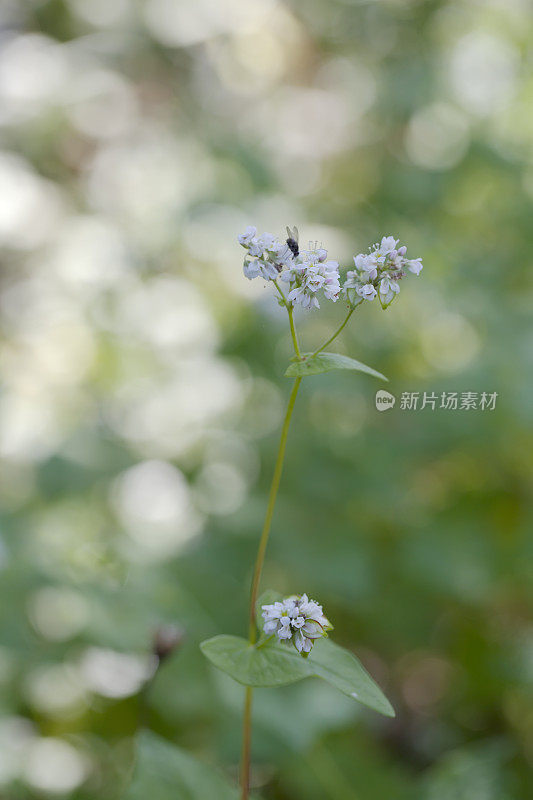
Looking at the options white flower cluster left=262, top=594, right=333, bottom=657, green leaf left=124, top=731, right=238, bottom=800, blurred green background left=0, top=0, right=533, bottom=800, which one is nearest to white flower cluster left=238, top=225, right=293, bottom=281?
white flower cluster left=262, top=594, right=333, bottom=657

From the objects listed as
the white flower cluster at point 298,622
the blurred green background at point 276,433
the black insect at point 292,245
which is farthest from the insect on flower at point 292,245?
the blurred green background at point 276,433

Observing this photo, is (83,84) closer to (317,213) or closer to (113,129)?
(113,129)

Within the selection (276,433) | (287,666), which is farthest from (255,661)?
(276,433)

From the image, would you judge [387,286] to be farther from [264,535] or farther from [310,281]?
[264,535]

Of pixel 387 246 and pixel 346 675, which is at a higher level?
pixel 387 246

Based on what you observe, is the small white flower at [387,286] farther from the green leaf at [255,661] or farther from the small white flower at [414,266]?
the green leaf at [255,661]

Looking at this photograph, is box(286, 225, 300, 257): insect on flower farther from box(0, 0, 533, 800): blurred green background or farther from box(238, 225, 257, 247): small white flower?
box(0, 0, 533, 800): blurred green background
